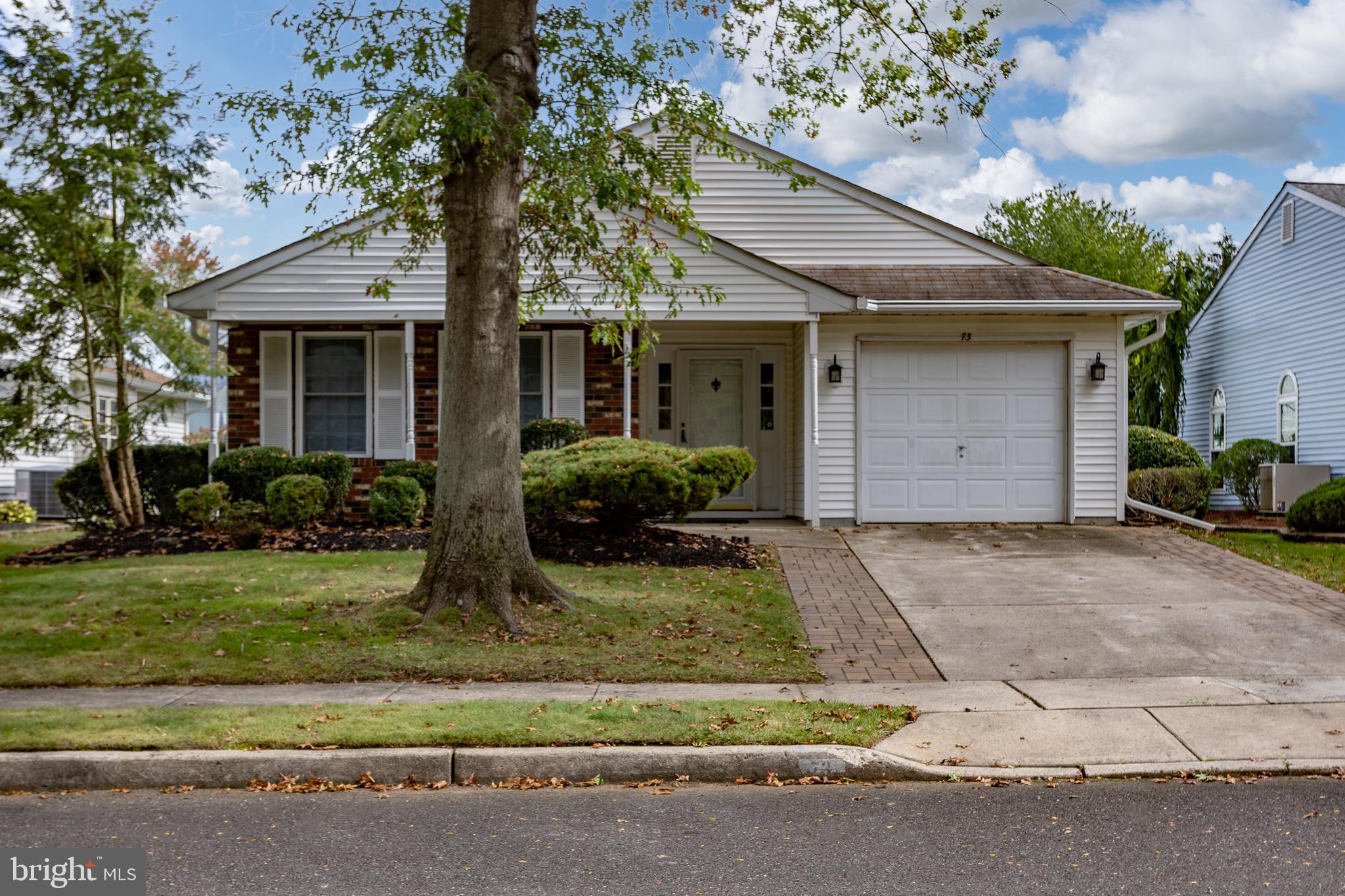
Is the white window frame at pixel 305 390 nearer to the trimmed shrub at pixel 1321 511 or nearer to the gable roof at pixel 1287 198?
the trimmed shrub at pixel 1321 511

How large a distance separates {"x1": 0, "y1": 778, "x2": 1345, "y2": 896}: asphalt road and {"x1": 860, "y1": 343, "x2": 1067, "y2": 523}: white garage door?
10.4 metres

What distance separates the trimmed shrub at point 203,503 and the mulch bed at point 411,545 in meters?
0.18

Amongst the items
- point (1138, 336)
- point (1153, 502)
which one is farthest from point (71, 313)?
point (1138, 336)

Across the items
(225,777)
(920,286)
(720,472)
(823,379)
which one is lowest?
(225,777)

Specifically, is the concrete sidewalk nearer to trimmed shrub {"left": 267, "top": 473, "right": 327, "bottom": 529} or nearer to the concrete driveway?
the concrete driveway

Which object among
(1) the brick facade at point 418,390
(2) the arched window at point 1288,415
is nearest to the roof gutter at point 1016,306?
(1) the brick facade at point 418,390

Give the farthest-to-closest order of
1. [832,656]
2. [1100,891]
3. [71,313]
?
[71,313], [832,656], [1100,891]

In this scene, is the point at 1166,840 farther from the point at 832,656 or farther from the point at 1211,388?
the point at 1211,388

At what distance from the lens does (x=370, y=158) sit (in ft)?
28.3

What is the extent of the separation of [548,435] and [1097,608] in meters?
7.66

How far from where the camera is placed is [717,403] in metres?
17.4

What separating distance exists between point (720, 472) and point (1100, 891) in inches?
325

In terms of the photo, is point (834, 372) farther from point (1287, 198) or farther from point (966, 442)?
point (1287, 198)

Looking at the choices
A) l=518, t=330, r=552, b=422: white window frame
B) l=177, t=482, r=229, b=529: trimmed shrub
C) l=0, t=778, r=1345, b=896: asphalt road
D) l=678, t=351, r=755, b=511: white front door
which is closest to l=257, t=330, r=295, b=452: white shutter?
l=177, t=482, r=229, b=529: trimmed shrub
